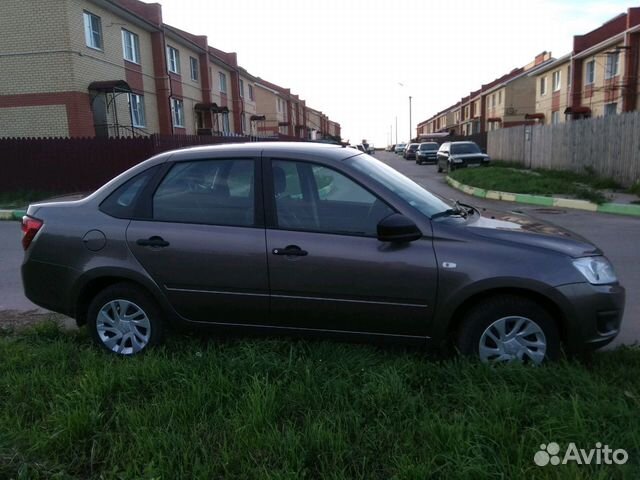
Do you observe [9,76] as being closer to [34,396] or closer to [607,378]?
[34,396]

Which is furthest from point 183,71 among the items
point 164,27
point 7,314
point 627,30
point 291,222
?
point 291,222

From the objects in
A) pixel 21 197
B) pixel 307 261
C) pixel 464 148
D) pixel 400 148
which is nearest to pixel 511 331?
pixel 307 261

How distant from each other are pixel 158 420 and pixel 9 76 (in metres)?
19.2

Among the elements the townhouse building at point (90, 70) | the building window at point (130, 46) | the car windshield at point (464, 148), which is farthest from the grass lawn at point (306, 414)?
the car windshield at point (464, 148)

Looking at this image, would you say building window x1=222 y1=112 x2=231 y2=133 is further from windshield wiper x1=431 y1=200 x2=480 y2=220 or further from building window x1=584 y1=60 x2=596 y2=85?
windshield wiper x1=431 y1=200 x2=480 y2=220

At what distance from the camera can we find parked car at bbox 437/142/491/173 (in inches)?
965

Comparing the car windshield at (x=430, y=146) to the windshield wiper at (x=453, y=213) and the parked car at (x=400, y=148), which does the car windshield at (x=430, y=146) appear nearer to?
the parked car at (x=400, y=148)

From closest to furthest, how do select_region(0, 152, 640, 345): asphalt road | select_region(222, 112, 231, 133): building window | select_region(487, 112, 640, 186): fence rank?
select_region(0, 152, 640, 345): asphalt road → select_region(487, 112, 640, 186): fence → select_region(222, 112, 231, 133): building window

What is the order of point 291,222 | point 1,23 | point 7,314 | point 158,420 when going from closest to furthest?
point 158,420
point 291,222
point 7,314
point 1,23

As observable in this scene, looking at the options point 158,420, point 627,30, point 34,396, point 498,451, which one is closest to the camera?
point 498,451

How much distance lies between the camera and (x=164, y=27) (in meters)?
25.2

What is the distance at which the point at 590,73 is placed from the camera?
3328 centimetres

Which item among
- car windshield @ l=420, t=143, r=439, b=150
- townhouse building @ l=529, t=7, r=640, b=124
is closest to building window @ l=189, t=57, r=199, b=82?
car windshield @ l=420, t=143, r=439, b=150

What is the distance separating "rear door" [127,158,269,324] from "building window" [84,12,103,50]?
18025mm
